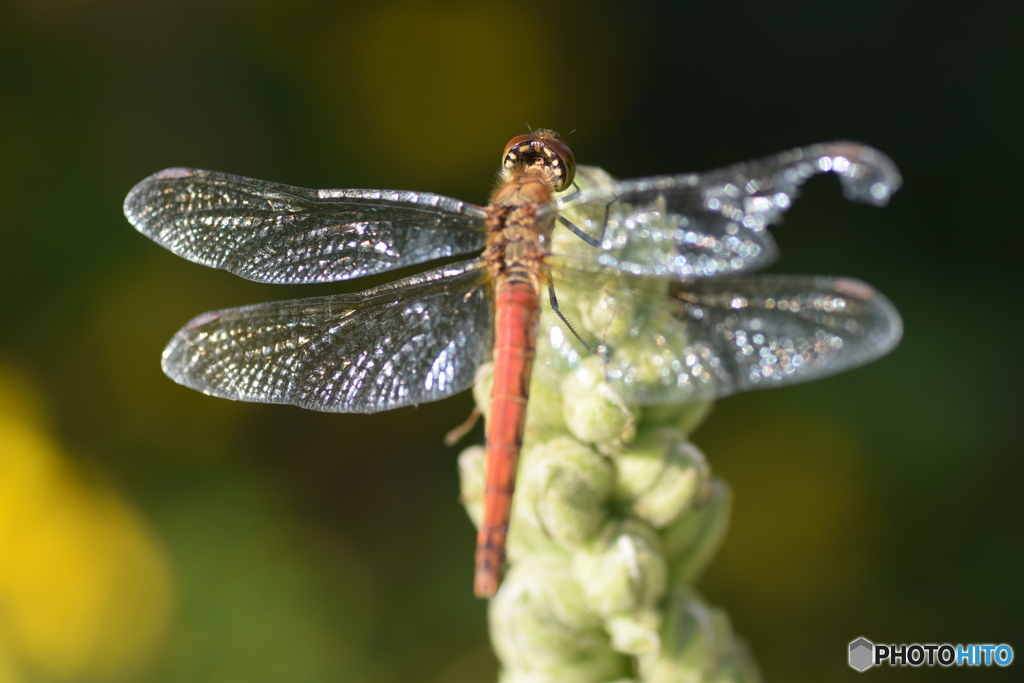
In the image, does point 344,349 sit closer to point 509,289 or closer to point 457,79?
point 509,289

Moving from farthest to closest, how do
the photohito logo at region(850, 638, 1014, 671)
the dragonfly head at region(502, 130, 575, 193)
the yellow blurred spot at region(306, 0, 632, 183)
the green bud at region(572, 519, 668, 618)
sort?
the yellow blurred spot at region(306, 0, 632, 183) → the photohito logo at region(850, 638, 1014, 671) → the dragonfly head at region(502, 130, 575, 193) → the green bud at region(572, 519, 668, 618)

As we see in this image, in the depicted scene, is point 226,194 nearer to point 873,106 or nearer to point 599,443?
point 599,443

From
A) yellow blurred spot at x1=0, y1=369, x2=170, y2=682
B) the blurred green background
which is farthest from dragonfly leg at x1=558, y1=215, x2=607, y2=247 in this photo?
yellow blurred spot at x1=0, y1=369, x2=170, y2=682

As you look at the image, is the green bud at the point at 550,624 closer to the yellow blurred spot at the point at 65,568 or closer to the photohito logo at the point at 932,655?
the photohito logo at the point at 932,655

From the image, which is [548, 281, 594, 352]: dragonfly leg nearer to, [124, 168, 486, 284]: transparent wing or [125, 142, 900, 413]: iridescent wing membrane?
[125, 142, 900, 413]: iridescent wing membrane

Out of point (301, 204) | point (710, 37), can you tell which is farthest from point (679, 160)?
point (301, 204)

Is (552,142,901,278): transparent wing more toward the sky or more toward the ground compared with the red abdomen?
more toward the sky

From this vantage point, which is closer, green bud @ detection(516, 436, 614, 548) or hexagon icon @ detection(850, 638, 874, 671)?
green bud @ detection(516, 436, 614, 548)
